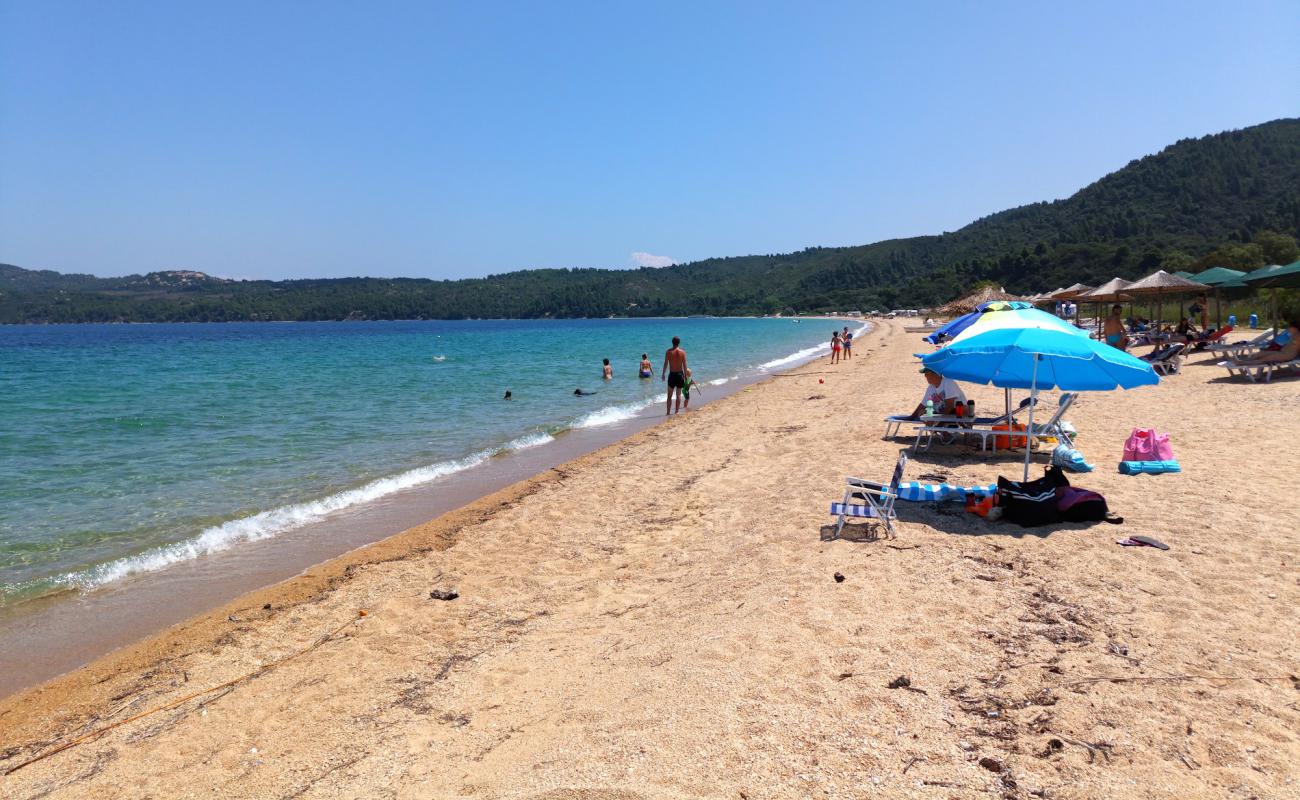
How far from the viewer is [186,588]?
6.13 m

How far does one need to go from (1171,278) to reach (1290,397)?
10140 mm

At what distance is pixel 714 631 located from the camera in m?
4.15

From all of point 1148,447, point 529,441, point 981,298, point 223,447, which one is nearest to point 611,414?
point 529,441

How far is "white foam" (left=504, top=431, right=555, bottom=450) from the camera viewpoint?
490 inches

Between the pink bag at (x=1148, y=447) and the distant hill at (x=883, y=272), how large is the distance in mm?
40817

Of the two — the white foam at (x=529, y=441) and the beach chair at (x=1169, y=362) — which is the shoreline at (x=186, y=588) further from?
the beach chair at (x=1169, y=362)

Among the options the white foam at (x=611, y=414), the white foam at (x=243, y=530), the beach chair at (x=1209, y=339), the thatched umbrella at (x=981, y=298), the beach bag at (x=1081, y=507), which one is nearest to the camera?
the beach bag at (x=1081, y=507)

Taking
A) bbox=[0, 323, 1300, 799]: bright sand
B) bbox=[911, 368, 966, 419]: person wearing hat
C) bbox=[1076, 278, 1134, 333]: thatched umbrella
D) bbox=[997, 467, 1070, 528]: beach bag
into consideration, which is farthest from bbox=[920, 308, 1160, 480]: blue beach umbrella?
bbox=[1076, 278, 1134, 333]: thatched umbrella

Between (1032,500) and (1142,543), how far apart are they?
0.76 meters

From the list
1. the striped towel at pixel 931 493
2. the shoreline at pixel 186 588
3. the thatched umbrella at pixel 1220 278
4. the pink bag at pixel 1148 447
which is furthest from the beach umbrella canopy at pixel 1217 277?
the shoreline at pixel 186 588

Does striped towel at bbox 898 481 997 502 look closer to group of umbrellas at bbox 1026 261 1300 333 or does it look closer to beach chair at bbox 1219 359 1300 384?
beach chair at bbox 1219 359 1300 384

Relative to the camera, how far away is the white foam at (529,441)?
40.8 feet

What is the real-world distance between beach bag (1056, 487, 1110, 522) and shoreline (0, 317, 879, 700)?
594 centimetres

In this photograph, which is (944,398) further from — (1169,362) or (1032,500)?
(1169,362)
